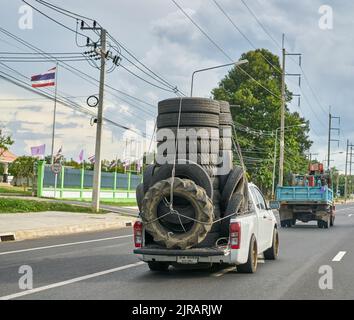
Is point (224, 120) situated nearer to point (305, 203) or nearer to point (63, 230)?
point (63, 230)

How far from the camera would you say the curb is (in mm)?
18484

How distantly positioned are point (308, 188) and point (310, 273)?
15090 millimetres

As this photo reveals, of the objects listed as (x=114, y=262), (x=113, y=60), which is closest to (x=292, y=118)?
(x=113, y=60)

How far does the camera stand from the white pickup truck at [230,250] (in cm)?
998

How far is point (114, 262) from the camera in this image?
41.0 ft

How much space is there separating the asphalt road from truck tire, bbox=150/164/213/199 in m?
1.57

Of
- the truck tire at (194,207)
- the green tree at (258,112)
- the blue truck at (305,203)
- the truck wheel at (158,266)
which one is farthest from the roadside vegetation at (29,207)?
the green tree at (258,112)

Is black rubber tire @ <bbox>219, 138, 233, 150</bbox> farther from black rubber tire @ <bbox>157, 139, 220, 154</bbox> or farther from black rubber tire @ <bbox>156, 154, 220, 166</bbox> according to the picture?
black rubber tire @ <bbox>156, 154, 220, 166</bbox>

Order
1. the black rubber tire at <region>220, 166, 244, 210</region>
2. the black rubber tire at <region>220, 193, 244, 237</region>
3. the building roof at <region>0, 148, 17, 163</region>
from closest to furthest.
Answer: the black rubber tire at <region>220, 193, 244, 237</region> → the black rubber tire at <region>220, 166, 244, 210</region> → the building roof at <region>0, 148, 17, 163</region>

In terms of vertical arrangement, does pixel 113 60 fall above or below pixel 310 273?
above

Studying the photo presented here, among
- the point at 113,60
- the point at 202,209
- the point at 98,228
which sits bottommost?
the point at 98,228

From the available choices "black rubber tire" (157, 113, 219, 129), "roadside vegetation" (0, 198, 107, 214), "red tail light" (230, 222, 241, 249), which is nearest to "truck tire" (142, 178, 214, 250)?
"red tail light" (230, 222, 241, 249)

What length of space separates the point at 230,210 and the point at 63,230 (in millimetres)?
11727
